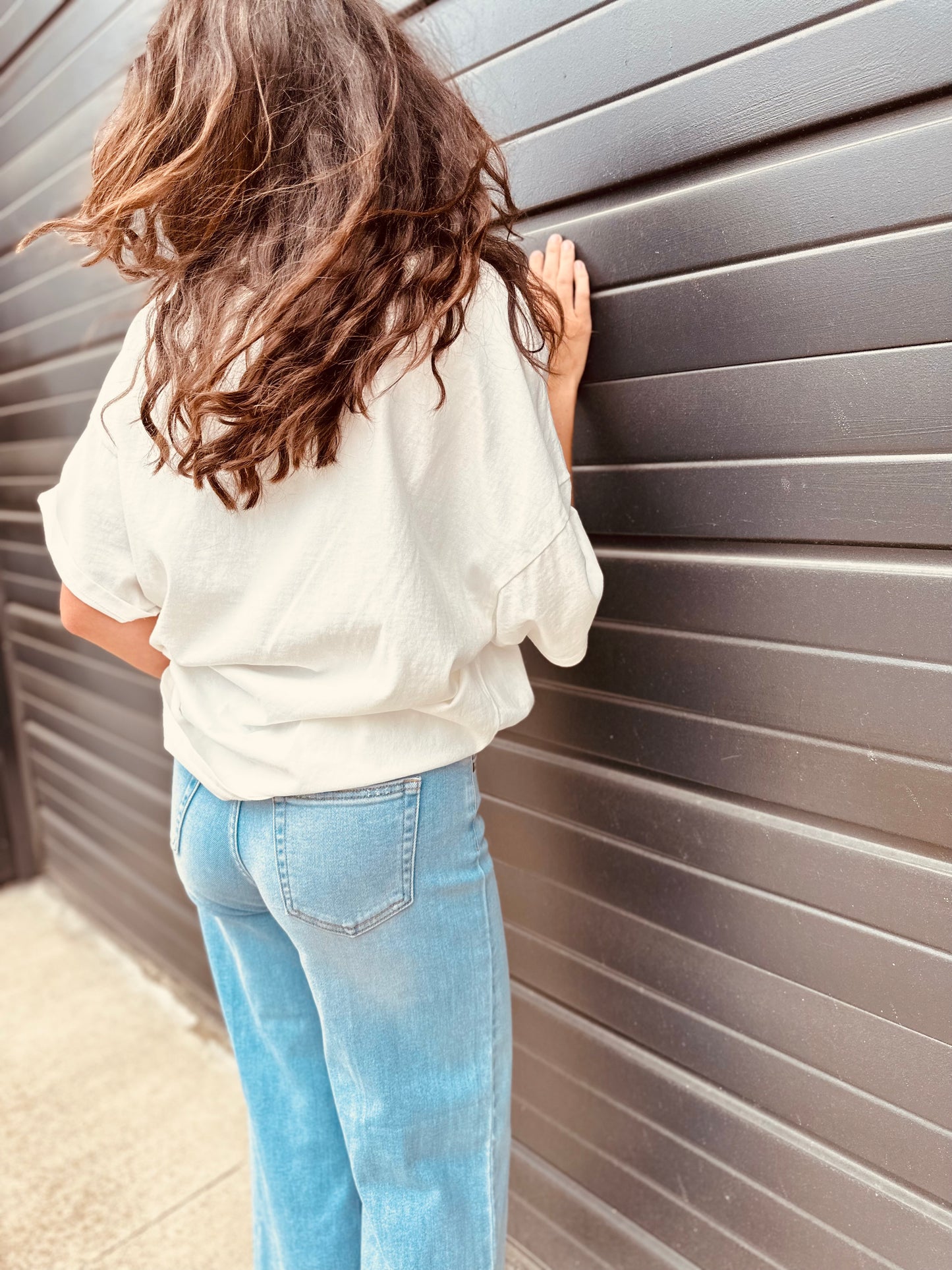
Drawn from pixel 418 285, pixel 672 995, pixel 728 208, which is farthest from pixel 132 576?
pixel 672 995

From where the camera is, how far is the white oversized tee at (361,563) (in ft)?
3.66

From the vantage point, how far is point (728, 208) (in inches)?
49.1

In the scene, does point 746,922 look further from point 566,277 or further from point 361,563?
point 566,277

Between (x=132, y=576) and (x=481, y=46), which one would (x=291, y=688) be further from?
(x=481, y=46)

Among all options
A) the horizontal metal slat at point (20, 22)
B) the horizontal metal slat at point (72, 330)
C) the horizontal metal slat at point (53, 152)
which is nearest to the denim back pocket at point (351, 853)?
the horizontal metal slat at point (72, 330)

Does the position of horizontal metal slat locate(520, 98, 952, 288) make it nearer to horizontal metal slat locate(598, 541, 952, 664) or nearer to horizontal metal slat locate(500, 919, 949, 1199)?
horizontal metal slat locate(598, 541, 952, 664)

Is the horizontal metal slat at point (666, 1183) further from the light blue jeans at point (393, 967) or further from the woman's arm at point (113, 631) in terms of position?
the woman's arm at point (113, 631)

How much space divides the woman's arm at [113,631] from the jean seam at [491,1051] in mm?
496

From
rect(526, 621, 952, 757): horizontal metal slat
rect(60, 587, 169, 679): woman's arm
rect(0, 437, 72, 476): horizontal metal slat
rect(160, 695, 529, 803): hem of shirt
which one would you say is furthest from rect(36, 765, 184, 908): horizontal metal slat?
rect(526, 621, 952, 757): horizontal metal slat

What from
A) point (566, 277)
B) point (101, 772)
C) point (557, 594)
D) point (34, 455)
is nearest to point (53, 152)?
point (34, 455)

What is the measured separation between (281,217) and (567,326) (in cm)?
51

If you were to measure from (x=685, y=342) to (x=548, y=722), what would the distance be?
0.68 meters

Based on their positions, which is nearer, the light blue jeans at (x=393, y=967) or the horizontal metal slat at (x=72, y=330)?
the light blue jeans at (x=393, y=967)

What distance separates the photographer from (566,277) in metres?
1.43
